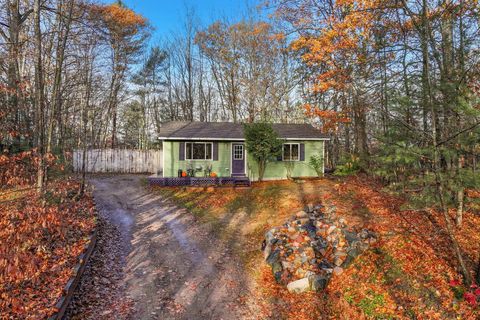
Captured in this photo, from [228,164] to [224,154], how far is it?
2.07ft

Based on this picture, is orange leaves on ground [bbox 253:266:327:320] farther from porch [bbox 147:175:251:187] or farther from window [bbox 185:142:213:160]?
window [bbox 185:142:213:160]

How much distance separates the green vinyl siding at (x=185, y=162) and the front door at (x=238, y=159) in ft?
1.16

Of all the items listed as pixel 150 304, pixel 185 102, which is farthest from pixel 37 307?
pixel 185 102

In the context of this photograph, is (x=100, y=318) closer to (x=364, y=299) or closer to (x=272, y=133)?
(x=364, y=299)

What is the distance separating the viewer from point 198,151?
1623 cm

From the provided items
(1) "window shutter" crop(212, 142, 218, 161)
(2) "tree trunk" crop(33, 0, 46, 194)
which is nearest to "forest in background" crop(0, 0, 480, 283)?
(2) "tree trunk" crop(33, 0, 46, 194)

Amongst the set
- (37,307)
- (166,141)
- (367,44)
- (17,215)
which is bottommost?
(37,307)

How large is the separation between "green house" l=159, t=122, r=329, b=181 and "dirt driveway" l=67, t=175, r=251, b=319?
18.1 feet

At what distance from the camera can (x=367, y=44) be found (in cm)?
1256

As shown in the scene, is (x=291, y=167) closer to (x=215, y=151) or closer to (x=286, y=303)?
(x=215, y=151)

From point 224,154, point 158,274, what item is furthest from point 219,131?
point 158,274

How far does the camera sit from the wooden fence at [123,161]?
22.1 meters

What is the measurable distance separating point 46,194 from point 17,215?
2.35 meters

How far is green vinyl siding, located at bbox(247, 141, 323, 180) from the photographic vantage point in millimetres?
16422
